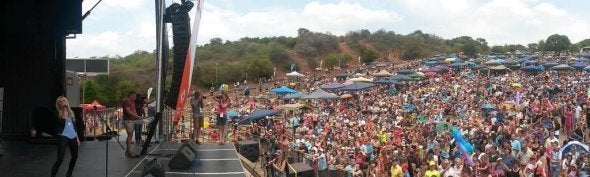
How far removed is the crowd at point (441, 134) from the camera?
1119 cm

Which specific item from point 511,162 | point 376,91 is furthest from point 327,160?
point 376,91

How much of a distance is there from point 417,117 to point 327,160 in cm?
1151

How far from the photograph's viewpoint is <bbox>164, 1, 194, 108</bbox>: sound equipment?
28.5 ft

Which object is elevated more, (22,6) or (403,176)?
(22,6)

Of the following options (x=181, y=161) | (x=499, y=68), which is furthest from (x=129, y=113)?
(x=499, y=68)

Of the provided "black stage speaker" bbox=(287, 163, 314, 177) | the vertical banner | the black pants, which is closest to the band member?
the vertical banner

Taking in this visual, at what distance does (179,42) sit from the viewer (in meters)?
8.81

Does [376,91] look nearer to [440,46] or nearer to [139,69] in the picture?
[139,69]

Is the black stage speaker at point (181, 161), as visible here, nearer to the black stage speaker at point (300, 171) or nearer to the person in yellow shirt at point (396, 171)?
the black stage speaker at point (300, 171)

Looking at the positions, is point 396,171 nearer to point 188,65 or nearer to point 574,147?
point 574,147

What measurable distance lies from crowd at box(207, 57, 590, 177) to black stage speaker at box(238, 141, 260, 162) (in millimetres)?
404

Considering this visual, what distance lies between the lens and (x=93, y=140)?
11.5 m

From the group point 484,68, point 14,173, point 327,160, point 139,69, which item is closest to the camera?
point 14,173

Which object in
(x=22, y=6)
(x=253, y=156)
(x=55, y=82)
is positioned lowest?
(x=253, y=156)
